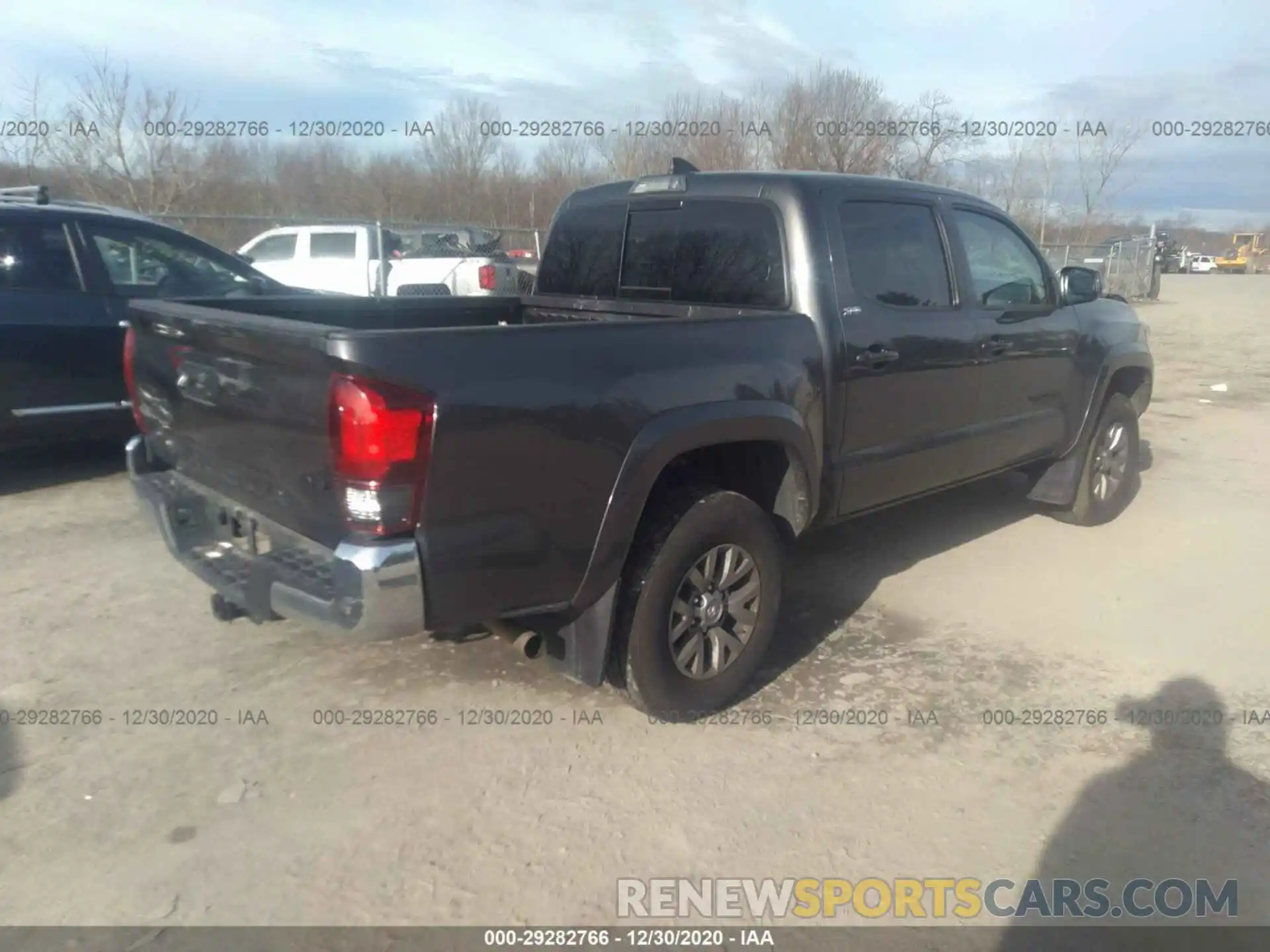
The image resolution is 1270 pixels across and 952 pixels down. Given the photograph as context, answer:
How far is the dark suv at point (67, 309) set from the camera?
20.1 ft

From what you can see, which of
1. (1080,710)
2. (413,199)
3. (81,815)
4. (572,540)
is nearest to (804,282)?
(572,540)

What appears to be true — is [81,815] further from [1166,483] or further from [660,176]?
[1166,483]

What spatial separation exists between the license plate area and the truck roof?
233cm

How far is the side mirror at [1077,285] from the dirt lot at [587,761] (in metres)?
1.57

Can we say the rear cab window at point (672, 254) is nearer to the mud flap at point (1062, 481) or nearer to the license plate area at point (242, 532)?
the license plate area at point (242, 532)

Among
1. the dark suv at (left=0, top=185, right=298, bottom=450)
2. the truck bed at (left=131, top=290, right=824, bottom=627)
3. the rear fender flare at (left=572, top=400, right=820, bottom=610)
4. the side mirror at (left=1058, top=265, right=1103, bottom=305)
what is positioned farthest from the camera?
the dark suv at (left=0, top=185, right=298, bottom=450)

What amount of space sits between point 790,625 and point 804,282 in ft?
5.31

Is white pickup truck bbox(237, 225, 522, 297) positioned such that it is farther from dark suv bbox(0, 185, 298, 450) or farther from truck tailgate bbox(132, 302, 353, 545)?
truck tailgate bbox(132, 302, 353, 545)

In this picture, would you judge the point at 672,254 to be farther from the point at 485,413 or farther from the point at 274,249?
the point at 274,249

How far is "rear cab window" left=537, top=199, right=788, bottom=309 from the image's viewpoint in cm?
414

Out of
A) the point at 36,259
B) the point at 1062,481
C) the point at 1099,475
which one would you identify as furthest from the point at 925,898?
the point at 36,259

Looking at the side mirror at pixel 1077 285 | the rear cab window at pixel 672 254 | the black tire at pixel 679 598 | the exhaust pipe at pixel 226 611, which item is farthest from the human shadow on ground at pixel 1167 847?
the exhaust pipe at pixel 226 611

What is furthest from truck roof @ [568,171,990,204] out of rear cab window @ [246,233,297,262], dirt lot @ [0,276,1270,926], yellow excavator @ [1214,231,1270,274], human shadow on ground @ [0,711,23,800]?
yellow excavator @ [1214,231,1270,274]

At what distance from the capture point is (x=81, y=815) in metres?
3.12
